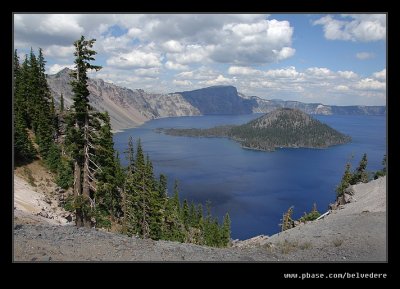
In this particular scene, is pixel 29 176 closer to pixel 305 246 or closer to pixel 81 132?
pixel 81 132

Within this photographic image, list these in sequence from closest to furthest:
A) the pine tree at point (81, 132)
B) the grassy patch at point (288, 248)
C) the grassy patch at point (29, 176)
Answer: the grassy patch at point (288, 248) < the pine tree at point (81, 132) < the grassy patch at point (29, 176)

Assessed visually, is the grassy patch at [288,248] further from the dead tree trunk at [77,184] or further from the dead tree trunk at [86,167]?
the dead tree trunk at [77,184]

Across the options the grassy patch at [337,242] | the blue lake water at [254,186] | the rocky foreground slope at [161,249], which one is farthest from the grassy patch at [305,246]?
the blue lake water at [254,186]

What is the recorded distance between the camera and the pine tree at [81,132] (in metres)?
18.9

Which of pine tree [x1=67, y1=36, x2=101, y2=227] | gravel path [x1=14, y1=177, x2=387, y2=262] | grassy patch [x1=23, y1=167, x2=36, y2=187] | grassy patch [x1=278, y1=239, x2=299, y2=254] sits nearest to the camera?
gravel path [x1=14, y1=177, x2=387, y2=262]

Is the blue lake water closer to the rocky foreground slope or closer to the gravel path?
the rocky foreground slope

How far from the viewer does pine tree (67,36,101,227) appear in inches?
742

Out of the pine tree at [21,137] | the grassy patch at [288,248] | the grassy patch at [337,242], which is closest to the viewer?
the grassy patch at [288,248]

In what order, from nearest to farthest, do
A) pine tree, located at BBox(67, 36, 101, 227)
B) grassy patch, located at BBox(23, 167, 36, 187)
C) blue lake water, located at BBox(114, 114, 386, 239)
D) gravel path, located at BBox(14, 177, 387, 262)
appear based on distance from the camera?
gravel path, located at BBox(14, 177, 387, 262) < pine tree, located at BBox(67, 36, 101, 227) < grassy patch, located at BBox(23, 167, 36, 187) < blue lake water, located at BBox(114, 114, 386, 239)

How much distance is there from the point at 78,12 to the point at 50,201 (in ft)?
118

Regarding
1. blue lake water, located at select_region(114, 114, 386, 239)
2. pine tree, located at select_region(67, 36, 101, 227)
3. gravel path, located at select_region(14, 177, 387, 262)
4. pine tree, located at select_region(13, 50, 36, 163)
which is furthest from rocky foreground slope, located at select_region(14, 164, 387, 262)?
blue lake water, located at select_region(114, 114, 386, 239)

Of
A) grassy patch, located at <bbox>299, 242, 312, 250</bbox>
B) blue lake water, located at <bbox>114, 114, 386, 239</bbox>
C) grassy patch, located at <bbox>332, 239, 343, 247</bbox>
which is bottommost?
blue lake water, located at <bbox>114, 114, 386, 239</bbox>
